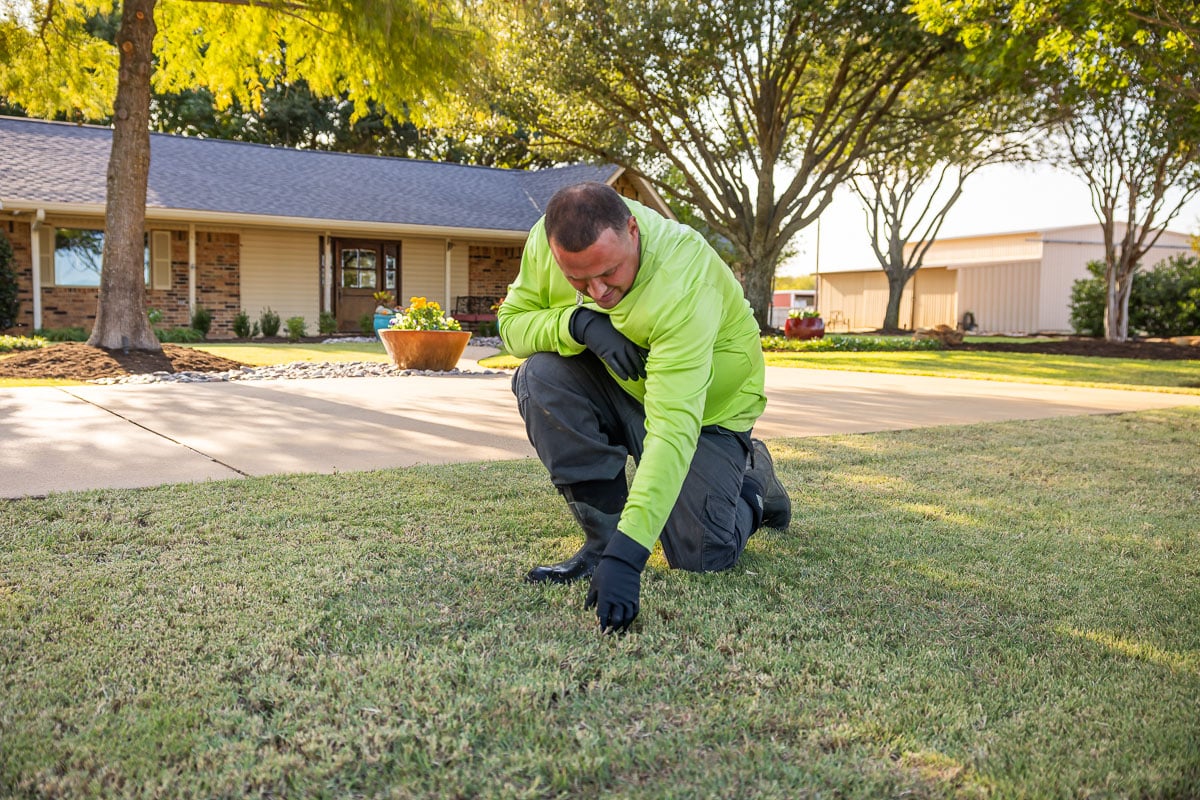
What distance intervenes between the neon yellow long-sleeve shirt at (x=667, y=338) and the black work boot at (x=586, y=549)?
0.39m

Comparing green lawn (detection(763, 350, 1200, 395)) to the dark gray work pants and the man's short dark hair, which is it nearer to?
the dark gray work pants

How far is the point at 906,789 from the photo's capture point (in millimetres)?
1608

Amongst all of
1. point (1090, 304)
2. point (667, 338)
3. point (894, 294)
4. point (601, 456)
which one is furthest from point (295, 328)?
point (1090, 304)

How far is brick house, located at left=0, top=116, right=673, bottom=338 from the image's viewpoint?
16.9 meters

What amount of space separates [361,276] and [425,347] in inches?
447

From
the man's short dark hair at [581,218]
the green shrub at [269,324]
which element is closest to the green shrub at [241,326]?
the green shrub at [269,324]

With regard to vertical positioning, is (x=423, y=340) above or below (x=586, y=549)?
above

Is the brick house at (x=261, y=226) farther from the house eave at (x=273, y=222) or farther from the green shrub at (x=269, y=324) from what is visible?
the green shrub at (x=269, y=324)

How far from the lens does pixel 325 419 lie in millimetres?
6262

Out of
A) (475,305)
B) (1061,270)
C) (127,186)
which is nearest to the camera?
(127,186)

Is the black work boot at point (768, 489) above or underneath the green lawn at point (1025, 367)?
underneath

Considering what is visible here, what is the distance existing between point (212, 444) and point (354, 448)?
78 centimetres

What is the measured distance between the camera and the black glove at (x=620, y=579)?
216cm

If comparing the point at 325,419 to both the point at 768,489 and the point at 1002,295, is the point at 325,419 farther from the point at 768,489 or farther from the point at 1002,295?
the point at 1002,295
